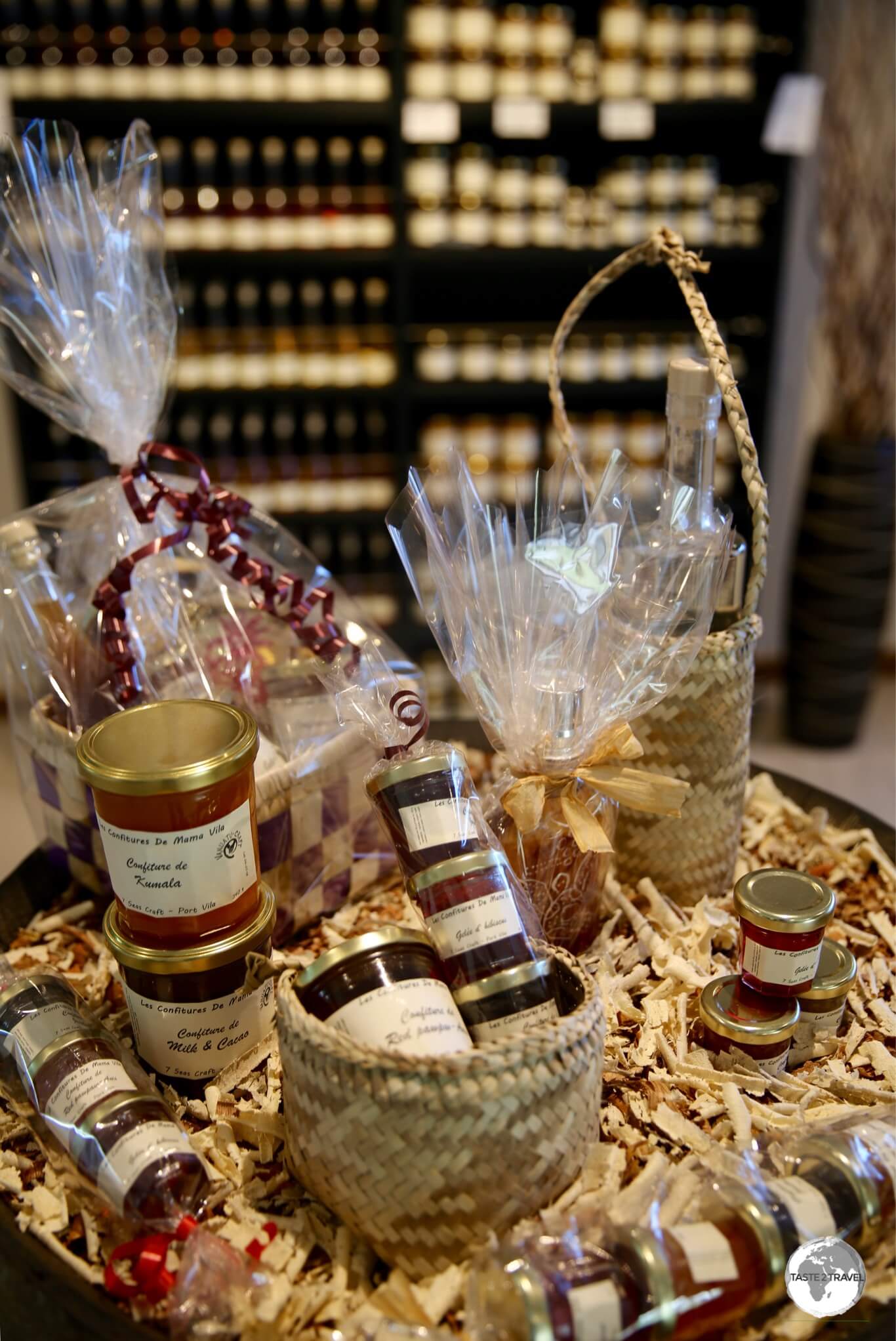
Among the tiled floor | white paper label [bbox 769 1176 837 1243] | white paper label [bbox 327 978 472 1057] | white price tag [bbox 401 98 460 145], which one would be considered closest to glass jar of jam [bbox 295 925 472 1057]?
white paper label [bbox 327 978 472 1057]

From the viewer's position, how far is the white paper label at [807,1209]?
78 cm

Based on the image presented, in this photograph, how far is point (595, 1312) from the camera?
721 millimetres

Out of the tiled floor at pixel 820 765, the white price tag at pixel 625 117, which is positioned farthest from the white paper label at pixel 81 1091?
the white price tag at pixel 625 117

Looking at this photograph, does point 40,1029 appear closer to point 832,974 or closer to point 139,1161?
point 139,1161

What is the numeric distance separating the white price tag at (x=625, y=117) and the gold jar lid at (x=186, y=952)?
2.39 metres

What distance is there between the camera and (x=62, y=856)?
1307 mm

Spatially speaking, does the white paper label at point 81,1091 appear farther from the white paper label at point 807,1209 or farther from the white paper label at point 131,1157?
the white paper label at point 807,1209

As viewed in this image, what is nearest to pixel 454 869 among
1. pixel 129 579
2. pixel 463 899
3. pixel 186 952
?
pixel 463 899

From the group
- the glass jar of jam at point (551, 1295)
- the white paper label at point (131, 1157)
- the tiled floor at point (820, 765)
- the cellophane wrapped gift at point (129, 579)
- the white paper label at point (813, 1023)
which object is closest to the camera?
the glass jar of jam at point (551, 1295)

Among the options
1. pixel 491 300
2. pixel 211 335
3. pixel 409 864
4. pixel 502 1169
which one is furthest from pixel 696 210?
pixel 502 1169

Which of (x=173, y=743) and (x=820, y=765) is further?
(x=820, y=765)

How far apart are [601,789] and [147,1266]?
0.53 metres

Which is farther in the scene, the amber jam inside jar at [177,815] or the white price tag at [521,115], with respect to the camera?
the white price tag at [521,115]

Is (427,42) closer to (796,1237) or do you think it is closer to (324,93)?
(324,93)
